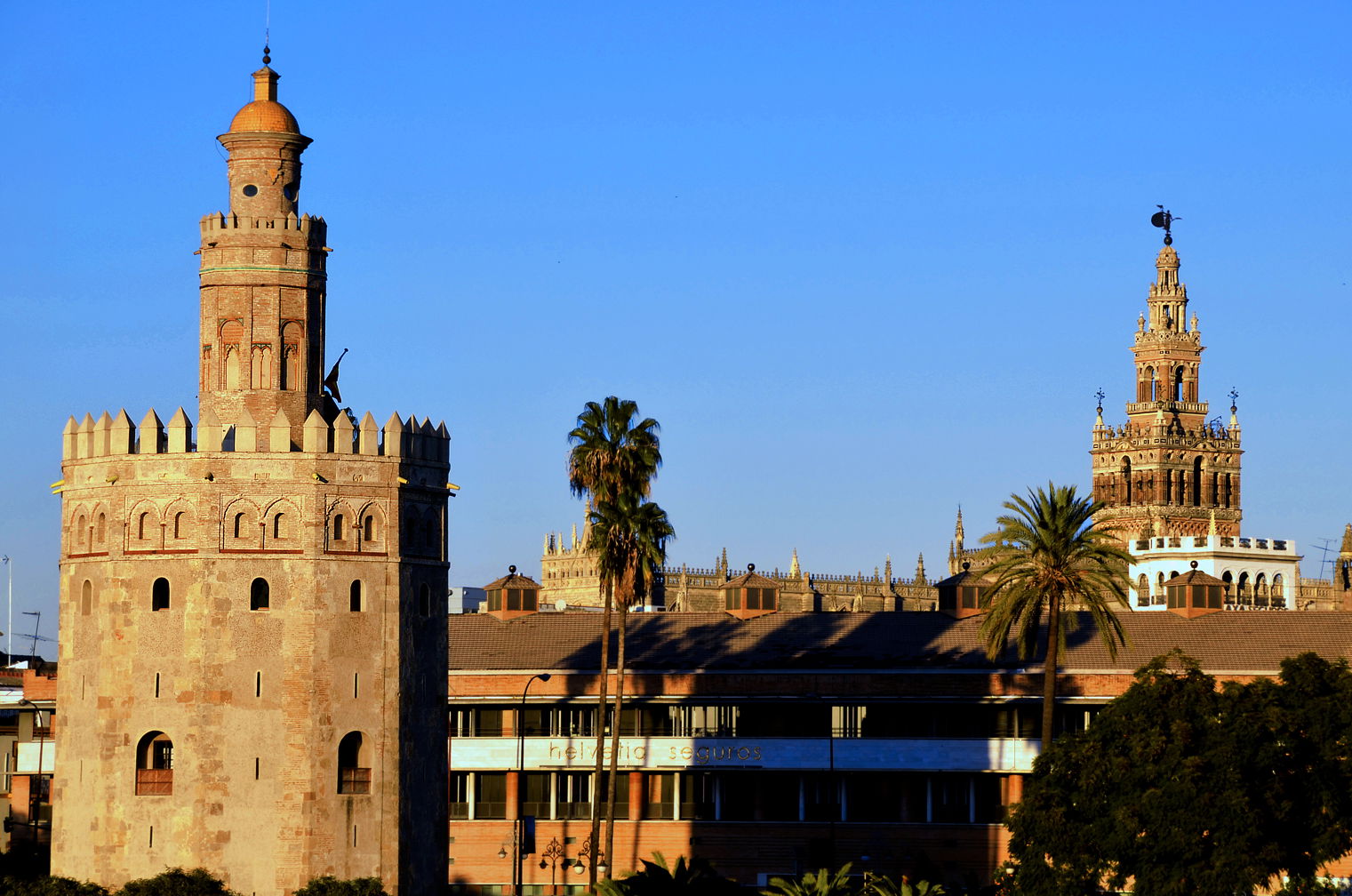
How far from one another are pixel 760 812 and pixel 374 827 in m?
38.6

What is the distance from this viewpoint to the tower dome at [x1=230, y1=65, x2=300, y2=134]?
7688cm

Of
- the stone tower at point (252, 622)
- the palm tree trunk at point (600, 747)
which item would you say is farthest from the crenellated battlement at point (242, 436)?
the palm tree trunk at point (600, 747)

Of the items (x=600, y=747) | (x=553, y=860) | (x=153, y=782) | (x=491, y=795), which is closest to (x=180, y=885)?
(x=153, y=782)

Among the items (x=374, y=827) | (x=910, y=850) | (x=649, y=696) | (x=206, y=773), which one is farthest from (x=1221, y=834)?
(x=649, y=696)

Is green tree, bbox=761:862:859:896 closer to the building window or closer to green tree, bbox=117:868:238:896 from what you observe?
green tree, bbox=117:868:238:896

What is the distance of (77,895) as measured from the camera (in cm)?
7119

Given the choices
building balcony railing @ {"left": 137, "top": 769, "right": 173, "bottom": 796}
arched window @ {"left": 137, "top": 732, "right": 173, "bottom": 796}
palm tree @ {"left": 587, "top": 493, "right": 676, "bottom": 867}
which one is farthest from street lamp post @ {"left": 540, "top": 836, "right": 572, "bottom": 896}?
building balcony railing @ {"left": 137, "top": 769, "right": 173, "bottom": 796}

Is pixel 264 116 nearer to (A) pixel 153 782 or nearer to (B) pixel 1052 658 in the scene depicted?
(A) pixel 153 782

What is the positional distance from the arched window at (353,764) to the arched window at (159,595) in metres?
6.56

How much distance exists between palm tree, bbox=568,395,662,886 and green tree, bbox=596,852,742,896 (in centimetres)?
1964

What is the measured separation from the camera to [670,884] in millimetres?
75750

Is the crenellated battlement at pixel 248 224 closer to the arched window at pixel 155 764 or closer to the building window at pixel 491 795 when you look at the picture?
the arched window at pixel 155 764

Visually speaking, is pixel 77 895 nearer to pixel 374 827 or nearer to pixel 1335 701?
pixel 374 827

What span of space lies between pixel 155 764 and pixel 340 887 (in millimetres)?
7198
